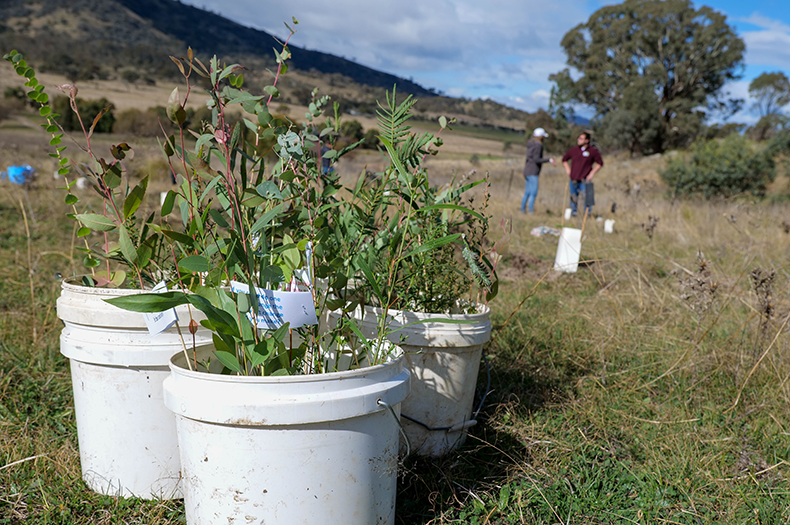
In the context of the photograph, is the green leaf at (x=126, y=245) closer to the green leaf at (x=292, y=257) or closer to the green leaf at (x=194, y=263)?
the green leaf at (x=194, y=263)

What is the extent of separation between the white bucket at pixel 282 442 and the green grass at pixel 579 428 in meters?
0.40

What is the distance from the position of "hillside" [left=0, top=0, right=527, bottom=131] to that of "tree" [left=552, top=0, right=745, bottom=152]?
8.43m

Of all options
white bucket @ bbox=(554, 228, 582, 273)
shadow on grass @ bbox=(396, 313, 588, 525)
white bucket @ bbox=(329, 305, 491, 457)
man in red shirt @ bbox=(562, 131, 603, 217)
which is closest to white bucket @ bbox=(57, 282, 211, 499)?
white bucket @ bbox=(329, 305, 491, 457)

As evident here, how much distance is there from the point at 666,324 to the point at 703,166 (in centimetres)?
1175

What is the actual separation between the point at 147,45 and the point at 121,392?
70.1 metres

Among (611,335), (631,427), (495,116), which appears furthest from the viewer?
(495,116)

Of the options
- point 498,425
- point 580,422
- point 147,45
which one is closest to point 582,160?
point 580,422

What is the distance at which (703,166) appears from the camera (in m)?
12.7

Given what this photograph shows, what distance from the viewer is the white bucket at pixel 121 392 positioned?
1.27 meters

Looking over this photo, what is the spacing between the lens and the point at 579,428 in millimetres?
A: 1857

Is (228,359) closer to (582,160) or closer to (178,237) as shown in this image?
(178,237)

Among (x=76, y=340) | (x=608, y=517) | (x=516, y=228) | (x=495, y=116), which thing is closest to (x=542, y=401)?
(x=608, y=517)

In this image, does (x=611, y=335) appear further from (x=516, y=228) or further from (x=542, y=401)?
(x=516, y=228)

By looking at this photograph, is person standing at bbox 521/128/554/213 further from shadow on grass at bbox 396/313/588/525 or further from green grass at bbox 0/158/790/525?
shadow on grass at bbox 396/313/588/525
